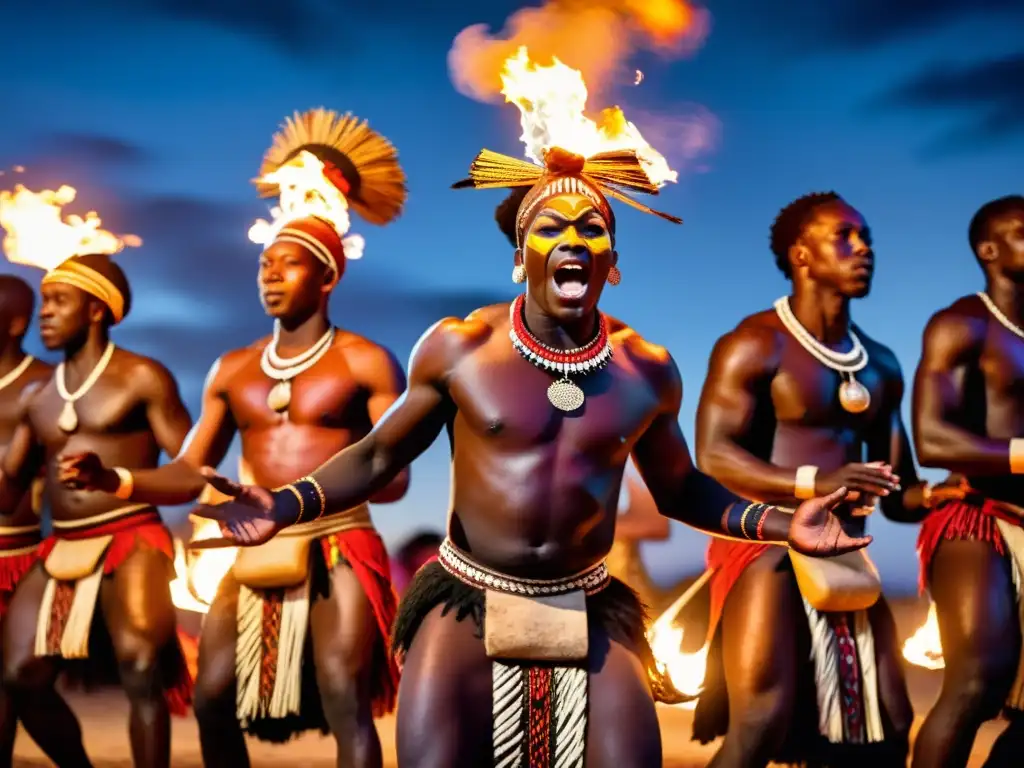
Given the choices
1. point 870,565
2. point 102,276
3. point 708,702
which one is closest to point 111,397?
point 102,276

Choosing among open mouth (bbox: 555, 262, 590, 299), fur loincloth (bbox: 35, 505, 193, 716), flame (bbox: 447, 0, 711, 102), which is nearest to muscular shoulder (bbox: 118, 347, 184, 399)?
Answer: fur loincloth (bbox: 35, 505, 193, 716)

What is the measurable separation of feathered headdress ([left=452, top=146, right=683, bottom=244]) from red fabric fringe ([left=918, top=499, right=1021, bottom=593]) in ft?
6.20

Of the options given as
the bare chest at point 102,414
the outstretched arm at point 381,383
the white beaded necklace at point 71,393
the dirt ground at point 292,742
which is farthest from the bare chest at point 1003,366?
the white beaded necklace at point 71,393

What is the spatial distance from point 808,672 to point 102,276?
3.45 meters

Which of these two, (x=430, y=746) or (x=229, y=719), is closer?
(x=430, y=746)

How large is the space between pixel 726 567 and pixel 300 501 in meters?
1.92

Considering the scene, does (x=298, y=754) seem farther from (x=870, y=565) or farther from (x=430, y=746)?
(x=430, y=746)

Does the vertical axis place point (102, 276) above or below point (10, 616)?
above

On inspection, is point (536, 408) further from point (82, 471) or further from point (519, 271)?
point (82, 471)

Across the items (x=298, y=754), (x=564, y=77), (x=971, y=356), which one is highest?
(x=564, y=77)

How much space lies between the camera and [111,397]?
17.7ft

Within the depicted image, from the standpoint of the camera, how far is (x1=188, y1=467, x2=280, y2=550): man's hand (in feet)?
9.39

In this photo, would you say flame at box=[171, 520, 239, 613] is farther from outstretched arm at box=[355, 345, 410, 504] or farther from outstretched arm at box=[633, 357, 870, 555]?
outstretched arm at box=[633, 357, 870, 555]

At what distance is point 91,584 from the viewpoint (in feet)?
16.9
